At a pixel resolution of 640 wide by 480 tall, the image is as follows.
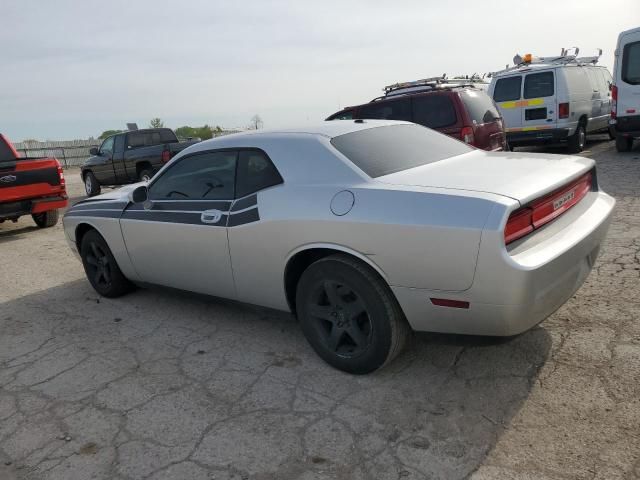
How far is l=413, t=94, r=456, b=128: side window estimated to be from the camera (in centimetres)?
812

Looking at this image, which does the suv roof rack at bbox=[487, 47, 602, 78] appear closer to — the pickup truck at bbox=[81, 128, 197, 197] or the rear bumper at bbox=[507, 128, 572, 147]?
the rear bumper at bbox=[507, 128, 572, 147]

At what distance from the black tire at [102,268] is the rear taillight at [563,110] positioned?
393 inches

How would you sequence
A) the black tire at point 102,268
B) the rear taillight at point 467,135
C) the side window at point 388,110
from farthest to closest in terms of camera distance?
the side window at point 388,110
the rear taillight at point 467,135
the black tire at point 102,268

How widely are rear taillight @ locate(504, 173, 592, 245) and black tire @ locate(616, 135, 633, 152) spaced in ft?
30.6

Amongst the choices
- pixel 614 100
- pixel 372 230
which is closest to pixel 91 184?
pixel 614 100

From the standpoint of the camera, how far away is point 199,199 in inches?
154

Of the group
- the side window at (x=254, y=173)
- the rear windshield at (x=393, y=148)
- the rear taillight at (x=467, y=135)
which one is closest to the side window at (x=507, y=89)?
the rear taillight at (x=467, y=135)

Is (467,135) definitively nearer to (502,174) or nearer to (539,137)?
(539,137)

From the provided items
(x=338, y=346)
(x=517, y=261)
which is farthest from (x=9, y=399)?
(x=517, y=261)

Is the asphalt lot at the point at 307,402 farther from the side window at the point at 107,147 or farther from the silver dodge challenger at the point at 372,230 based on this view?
the side window at the point at 107,147

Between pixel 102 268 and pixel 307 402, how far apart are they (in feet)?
9.53

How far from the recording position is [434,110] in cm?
834

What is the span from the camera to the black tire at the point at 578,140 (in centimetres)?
1172

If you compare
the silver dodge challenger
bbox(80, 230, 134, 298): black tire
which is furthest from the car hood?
bbox(80, 230, 134, 298): black tire
